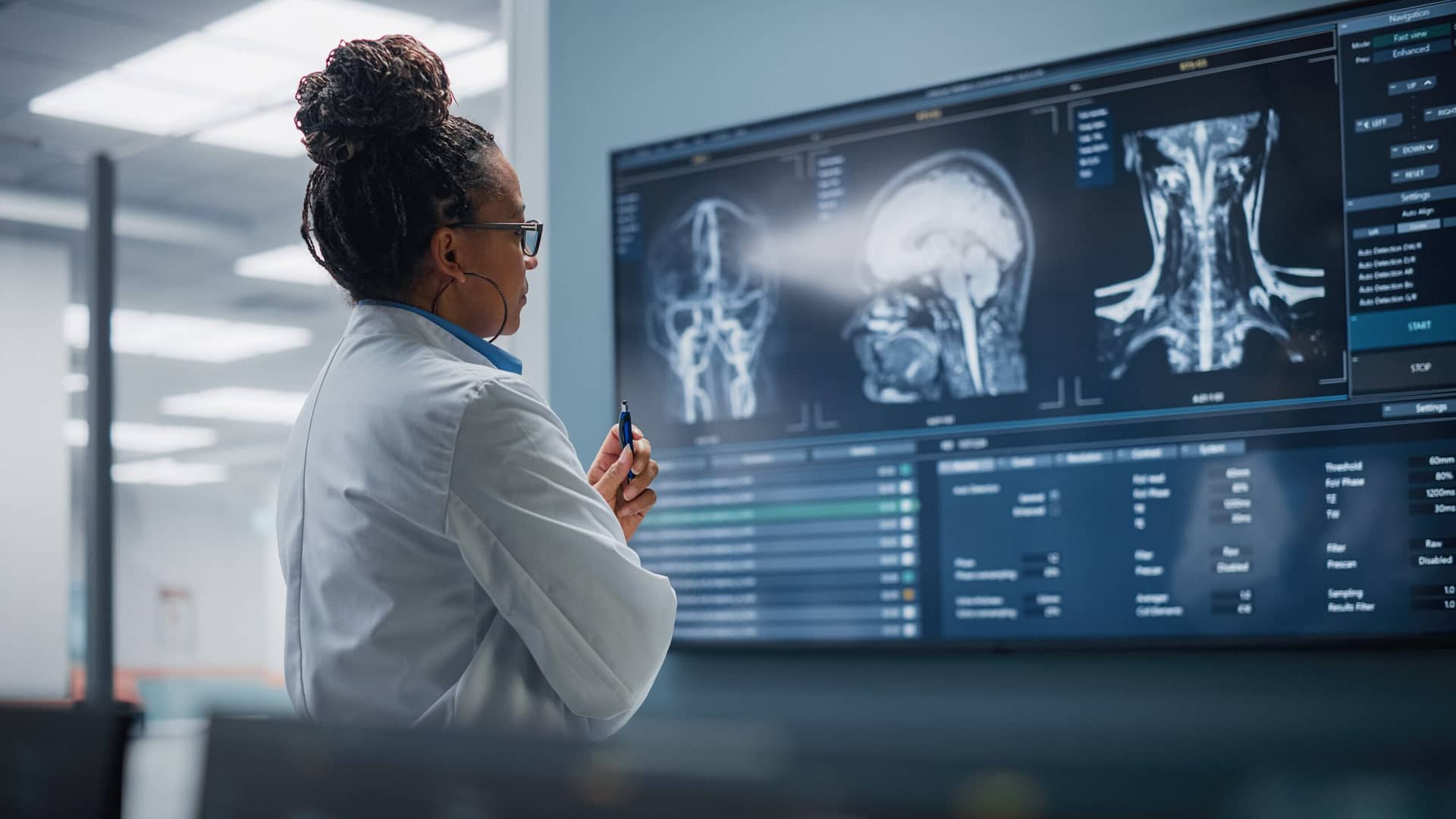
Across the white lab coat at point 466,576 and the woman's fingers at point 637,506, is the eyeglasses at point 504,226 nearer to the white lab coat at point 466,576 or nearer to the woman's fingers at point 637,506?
the white lab coat at point 466,576

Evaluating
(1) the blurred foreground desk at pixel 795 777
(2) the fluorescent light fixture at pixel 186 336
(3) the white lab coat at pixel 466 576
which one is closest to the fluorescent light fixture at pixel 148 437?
(2) the fluorescent light fixture at pixel 186 336

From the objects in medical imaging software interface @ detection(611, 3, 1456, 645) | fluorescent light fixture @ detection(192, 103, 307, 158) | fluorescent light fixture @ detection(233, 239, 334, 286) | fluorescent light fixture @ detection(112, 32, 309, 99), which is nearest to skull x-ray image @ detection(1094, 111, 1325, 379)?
medical imaging software interface @ detection(611, 3, 1456, 645)

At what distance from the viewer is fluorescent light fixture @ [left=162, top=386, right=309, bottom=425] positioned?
4.39 meters

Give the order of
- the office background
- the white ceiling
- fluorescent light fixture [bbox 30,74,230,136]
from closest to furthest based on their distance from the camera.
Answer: the office background
the white ceiling
fluorescent light fixture [bbox 30,74,230,136]

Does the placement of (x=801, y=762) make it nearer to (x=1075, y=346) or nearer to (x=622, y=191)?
(x=1075, y=346)

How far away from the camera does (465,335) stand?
4.31 ft

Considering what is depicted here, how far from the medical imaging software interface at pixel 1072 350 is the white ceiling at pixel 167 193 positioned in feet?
4.45

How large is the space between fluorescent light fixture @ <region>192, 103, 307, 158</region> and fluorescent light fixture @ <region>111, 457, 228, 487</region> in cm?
104

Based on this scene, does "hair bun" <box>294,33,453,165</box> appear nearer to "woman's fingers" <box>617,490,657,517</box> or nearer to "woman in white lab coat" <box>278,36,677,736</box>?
"woman in white lab coat" <box>278,36,677,736</box>

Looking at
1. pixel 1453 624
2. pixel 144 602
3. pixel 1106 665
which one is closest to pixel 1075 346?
pixel 1106 665

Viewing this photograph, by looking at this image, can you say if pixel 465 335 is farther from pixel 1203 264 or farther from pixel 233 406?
pixel 233 406

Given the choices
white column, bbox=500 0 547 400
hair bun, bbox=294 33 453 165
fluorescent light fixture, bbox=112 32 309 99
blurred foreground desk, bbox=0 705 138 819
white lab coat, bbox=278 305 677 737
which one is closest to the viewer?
blurred foreground desk, bbox=0 705 138 819

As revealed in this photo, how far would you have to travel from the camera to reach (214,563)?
4.46m

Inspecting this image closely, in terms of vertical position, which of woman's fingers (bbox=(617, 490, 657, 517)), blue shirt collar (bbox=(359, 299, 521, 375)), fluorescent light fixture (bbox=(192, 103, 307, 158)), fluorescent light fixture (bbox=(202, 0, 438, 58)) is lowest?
woman's fingers (bbox=(617, 490, 657, 517))
